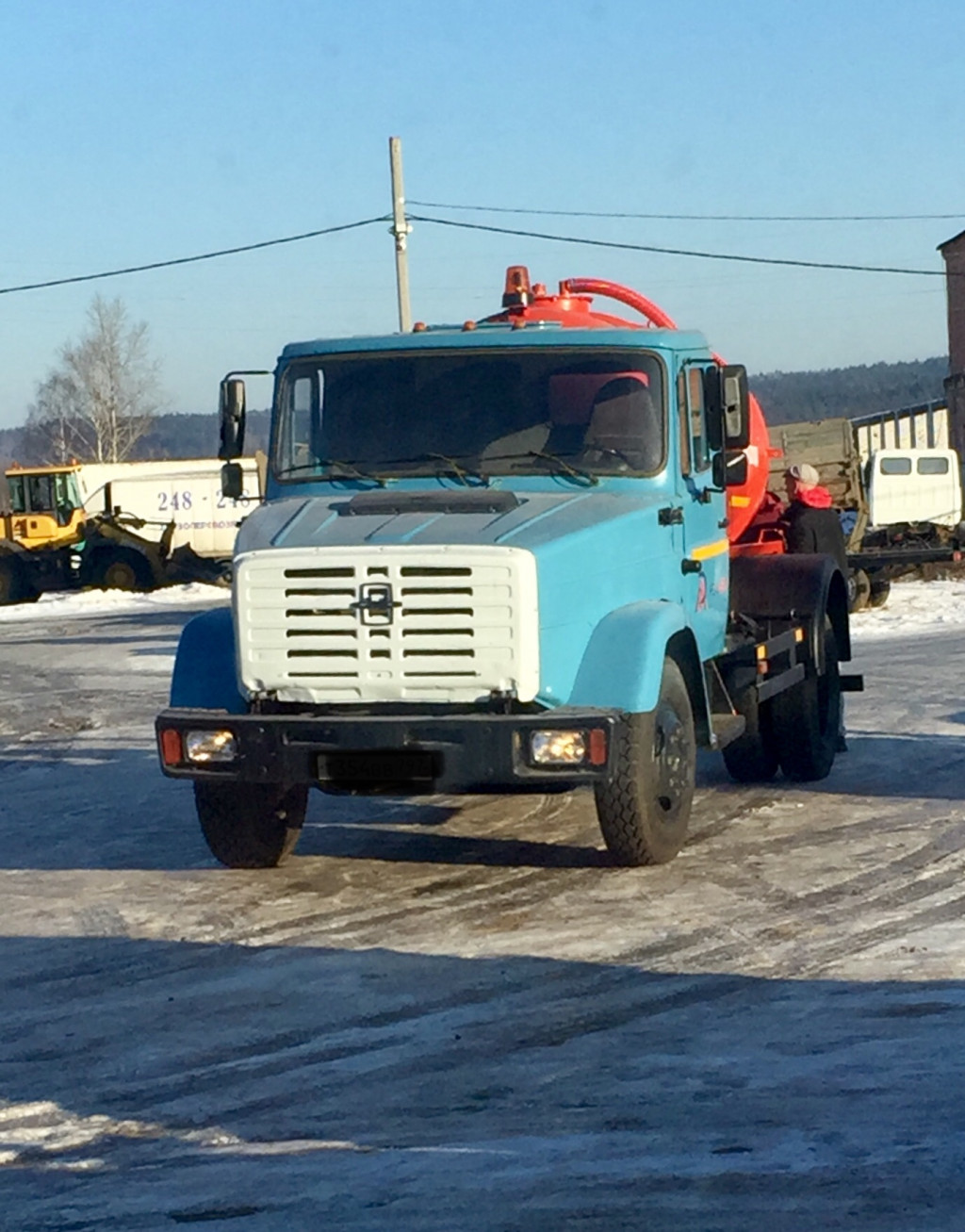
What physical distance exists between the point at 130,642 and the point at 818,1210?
21.3 metres

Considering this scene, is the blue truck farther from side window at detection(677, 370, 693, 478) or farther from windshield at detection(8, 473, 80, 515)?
windshield at detection(8, 473, 80, 515)

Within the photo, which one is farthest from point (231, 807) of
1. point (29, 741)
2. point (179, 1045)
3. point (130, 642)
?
point (130, 642)

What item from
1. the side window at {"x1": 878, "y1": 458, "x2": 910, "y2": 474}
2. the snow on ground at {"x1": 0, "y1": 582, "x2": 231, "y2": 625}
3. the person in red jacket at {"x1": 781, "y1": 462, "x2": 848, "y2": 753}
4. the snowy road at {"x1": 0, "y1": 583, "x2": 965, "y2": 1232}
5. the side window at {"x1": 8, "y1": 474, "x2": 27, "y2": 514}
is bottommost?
the snowy road at {"x1": 0, "y1": 583, "x2": 965, "y2": 1232}

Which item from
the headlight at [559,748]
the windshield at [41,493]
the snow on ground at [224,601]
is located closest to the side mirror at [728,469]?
the headlight at [559,748]

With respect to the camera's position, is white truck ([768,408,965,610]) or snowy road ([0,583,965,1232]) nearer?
snowy road ([0,583,965,1232])

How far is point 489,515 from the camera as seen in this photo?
8.21 metres

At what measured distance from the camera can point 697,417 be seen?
927cm

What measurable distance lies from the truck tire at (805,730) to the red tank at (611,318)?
0.77 m

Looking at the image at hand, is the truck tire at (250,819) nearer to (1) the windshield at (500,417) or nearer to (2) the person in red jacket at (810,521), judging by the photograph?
(1) the windshield at (500,417)

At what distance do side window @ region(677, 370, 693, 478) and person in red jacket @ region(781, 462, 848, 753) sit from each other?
2.81m

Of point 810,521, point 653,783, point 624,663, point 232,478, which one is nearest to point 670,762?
point 653,783

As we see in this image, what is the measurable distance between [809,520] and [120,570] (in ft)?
92.5

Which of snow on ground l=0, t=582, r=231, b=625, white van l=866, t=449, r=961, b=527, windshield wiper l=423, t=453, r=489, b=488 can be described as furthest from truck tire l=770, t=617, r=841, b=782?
snow on ground l=0, t=582, r=231, b=625

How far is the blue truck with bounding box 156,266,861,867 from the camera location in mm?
7844
